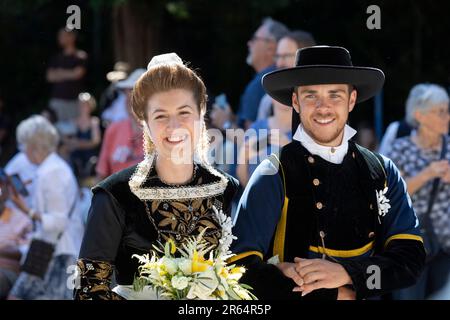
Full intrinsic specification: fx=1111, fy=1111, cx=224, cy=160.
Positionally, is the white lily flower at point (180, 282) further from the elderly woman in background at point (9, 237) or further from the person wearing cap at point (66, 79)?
the person wearing cap at point (66, 79)

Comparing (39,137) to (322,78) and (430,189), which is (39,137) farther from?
(322,78)

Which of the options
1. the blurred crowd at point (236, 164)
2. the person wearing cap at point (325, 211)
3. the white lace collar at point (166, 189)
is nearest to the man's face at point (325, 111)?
the person wearing cap at point (325, 211)

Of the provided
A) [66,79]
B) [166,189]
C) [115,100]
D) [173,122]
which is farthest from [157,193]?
[66,79]

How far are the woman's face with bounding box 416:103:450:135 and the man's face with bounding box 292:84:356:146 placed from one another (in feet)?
9.76

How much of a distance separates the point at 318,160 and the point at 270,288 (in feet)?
1.93

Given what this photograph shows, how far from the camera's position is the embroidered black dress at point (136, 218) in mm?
4359

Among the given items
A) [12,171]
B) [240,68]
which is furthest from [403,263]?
[240,68]

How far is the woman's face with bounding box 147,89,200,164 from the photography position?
176 inches

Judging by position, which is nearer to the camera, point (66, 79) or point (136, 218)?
point (136, 218)

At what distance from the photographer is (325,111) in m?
4.61

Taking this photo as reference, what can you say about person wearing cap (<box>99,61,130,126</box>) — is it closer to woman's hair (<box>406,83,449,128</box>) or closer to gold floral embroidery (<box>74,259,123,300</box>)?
woman's hair (<box>406,83,449,128</box>)

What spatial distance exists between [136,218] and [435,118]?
3.64 metres

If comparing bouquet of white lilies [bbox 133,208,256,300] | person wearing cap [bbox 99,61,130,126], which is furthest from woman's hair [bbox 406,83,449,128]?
bouquet of white lilies [bbox 133,208,256,300]

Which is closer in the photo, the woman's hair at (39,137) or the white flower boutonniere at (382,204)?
the white flower boutonniere at (382,204)
